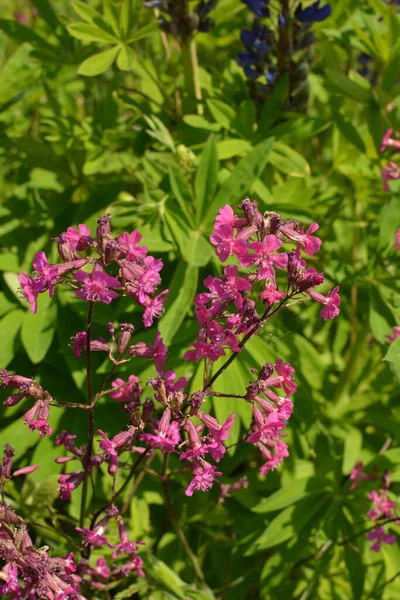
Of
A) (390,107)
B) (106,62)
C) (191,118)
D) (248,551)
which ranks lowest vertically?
(248,551)

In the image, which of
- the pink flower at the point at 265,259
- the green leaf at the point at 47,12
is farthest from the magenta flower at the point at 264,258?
the green leaf at the point at 47,12

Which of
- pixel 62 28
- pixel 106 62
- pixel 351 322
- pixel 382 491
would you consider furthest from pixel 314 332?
pixel 62 28

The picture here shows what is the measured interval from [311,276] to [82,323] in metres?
1.35

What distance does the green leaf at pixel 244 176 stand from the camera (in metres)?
2.43

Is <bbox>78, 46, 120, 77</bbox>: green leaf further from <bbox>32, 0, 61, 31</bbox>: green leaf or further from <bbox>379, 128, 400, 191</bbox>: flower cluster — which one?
<bbox>379, 128, 400, 191</bbox>: flower cluster

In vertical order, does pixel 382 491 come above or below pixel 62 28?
below

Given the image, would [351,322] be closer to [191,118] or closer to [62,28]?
[191,118]

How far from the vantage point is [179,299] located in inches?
91.4

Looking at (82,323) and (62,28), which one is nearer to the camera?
(82,323)

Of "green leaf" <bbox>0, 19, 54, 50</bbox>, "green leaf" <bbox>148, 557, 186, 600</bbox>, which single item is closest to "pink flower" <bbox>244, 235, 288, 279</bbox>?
"green leaf" <bbox>148, 557, 186, 600</bbox>

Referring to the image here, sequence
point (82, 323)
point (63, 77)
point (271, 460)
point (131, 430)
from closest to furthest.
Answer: point (131, 430)
point (271, 460)
point (82, 323)
point (63, 77)

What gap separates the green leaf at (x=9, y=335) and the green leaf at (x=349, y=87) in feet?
5.65

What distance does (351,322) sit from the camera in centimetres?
324

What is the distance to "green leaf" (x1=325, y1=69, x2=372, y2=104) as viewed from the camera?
2.86 metres
